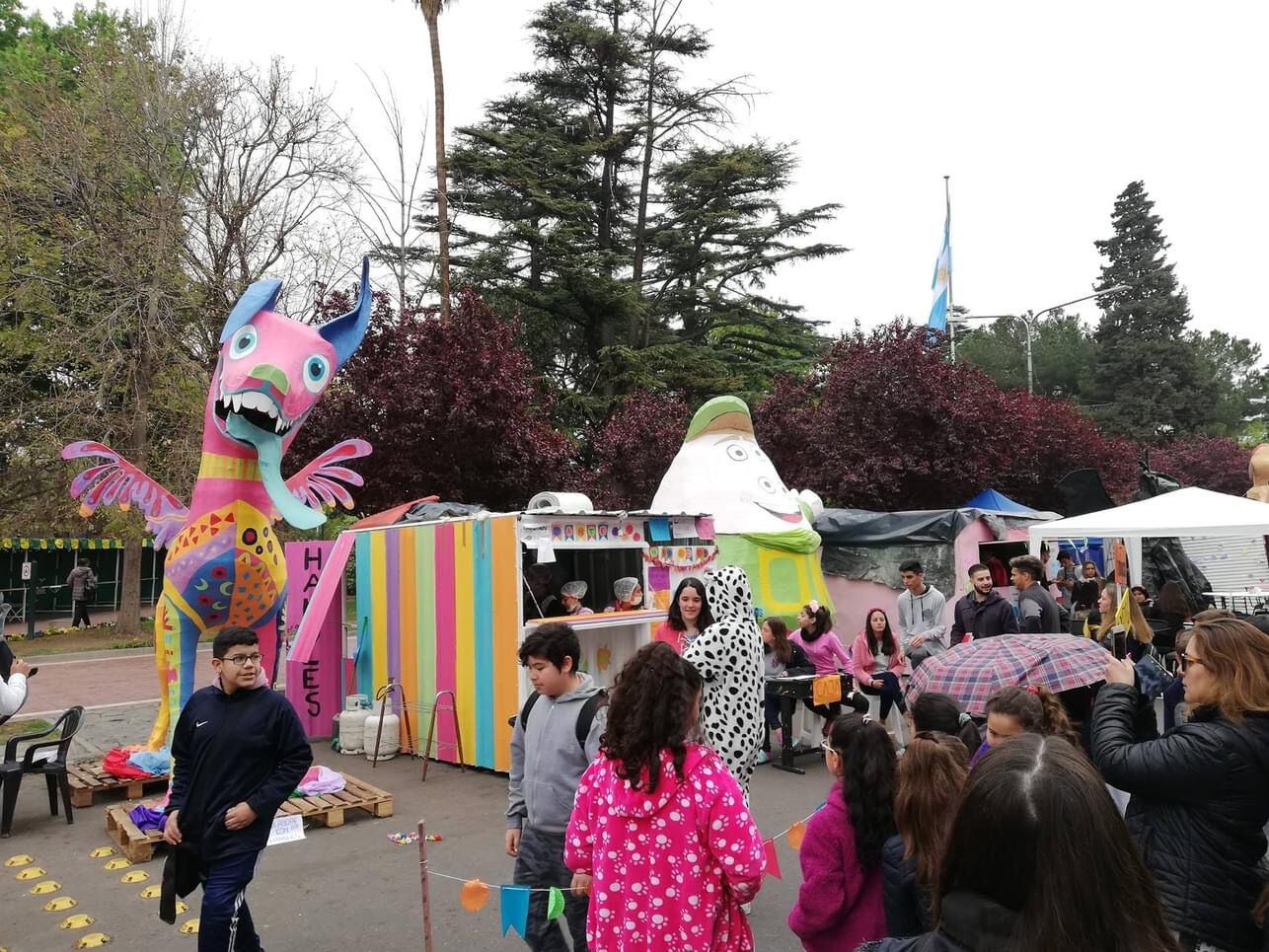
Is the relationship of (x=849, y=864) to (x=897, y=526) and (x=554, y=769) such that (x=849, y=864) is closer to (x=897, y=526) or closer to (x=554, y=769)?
(x=554, y=769)

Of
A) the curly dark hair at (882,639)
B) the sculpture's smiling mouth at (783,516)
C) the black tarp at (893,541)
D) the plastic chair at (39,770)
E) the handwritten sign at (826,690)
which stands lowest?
the plastic chair at (39,770)

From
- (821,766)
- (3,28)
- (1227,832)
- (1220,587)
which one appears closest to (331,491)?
(821,766)

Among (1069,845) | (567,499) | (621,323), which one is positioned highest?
(621,323)

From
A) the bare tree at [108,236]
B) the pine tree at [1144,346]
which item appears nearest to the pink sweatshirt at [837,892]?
the bare tree at [108,236]

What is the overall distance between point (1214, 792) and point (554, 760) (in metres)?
2.06

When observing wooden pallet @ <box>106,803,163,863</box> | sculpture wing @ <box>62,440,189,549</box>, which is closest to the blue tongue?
sculpture wing @ <box>62,440,189,549</box>

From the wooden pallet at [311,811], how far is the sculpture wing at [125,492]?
6.00 ft

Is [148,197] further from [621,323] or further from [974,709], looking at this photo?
[974,709]

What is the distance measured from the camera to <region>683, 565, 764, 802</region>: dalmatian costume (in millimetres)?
4527

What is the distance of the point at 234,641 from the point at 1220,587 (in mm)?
12293

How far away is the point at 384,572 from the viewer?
9.21 metres

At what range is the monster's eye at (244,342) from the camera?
5.87 metres

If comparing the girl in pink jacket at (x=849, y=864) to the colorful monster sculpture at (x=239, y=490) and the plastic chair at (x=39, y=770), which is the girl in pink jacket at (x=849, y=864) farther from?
the plastic chair at (x=39, y=770)

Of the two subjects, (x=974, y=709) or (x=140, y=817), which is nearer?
(x=974, y=709)
